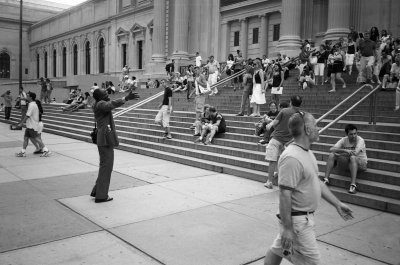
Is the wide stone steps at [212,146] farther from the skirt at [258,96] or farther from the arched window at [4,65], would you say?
the arched window at [4,65]

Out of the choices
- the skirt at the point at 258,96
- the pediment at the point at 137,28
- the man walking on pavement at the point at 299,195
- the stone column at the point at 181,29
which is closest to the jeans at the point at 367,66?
the skirt at the point at 258,96

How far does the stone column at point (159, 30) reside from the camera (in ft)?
103

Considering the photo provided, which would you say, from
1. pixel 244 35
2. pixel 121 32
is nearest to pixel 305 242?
pixel 244 35

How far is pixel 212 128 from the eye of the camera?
37.6 feet

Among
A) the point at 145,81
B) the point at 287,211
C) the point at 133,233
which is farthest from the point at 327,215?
the point at 145,81

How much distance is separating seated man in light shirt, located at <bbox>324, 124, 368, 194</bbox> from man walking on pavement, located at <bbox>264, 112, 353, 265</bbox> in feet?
14.2

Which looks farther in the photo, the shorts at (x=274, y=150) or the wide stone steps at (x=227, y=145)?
the wide stone steps at (x=227, y=145)

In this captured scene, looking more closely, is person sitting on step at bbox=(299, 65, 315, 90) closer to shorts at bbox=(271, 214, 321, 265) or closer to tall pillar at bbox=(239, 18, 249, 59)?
shorts at bbox=(271, 214, 321, 265)

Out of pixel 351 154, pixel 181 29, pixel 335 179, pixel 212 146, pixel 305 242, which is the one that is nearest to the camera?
pixel 305 242

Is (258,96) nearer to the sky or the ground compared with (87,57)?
nearer to the ground

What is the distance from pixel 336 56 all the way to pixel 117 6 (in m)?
34.5

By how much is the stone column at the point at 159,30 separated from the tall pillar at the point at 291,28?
12726 millimetres

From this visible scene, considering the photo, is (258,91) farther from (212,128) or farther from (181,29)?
(181,29)

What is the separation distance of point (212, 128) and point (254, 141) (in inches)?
52.9
